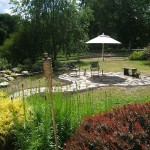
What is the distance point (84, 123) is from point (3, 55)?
16.6m

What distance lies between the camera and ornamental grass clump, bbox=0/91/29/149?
4594 mm

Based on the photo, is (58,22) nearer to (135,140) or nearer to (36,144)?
(36,144)

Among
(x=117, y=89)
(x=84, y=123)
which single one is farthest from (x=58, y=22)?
(x=84, y=123)

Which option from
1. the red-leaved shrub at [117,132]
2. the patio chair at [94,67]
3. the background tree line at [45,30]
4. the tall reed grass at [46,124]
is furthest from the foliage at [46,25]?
the red-leaved shrub at [117,132]

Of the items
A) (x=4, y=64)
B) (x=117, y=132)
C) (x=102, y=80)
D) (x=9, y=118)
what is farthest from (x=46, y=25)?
(x=117, y=132)

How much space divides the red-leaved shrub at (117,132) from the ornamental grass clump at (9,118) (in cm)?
141

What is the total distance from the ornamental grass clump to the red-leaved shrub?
141 cm

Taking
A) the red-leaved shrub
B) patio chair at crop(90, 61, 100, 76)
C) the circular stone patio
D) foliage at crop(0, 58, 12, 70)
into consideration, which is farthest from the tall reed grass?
foliage at crop(0, 58, 12, 70)

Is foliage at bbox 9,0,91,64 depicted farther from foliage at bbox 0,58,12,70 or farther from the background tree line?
foliage at bbox 0,58,12,70

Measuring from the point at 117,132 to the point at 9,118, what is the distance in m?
2.18

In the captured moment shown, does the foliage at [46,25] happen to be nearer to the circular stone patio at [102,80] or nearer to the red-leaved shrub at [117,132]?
the circular stone patio at [102,80]

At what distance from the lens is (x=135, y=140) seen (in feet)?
9.37

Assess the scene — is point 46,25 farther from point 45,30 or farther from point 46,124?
point 46,124

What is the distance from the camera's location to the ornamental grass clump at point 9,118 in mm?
4594
